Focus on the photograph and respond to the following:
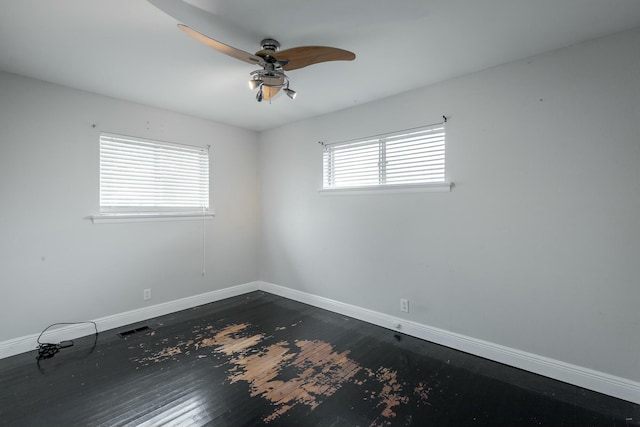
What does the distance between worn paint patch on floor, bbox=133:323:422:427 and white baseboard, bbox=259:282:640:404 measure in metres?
0.71

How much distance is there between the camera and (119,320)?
320cm

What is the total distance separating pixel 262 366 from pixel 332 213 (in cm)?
186

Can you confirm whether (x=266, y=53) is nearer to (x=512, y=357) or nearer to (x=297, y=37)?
(x=297, y=37)

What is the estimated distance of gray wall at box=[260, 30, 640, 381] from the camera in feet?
6.58

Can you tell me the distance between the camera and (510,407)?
1.91 metres

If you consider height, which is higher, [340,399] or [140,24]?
[140,24]

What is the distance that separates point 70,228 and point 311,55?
9.30 ft

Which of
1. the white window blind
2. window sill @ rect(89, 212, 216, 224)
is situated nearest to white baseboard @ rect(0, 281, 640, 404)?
window sill @ rect(89, 212, 216, 224)

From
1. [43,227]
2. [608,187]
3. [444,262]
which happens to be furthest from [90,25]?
[608,187]

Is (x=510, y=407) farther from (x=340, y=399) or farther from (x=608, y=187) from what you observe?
(x=608, y=187)

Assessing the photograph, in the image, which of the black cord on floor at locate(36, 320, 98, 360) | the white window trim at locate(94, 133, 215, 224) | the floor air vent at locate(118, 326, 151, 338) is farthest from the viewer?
the white window trim at locate(94, 133, 215, 224)

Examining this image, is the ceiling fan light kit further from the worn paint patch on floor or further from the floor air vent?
the floor air vent

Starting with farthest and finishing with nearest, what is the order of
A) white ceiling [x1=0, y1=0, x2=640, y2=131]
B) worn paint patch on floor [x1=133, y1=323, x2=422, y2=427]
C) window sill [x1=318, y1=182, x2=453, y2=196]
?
window sill [x1=318, y1=182, x2=453, y2=196] → worn paint patch on floor [x1=133, y1=323, x2=422, y2=427] → white ceiling [x1=0, y1=0, x2=640, y2=131]

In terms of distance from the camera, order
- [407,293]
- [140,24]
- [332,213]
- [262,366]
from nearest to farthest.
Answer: [140,24], [262,366], [407,293], [332,213]
